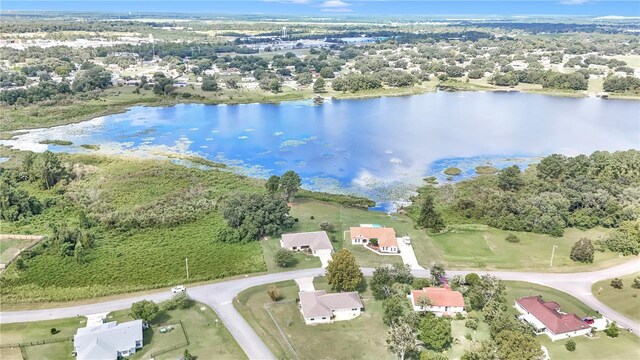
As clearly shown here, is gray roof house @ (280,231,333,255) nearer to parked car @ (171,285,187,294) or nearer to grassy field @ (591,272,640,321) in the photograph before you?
parked car @ (171,285,187,294)

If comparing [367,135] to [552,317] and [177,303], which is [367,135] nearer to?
[552,317]

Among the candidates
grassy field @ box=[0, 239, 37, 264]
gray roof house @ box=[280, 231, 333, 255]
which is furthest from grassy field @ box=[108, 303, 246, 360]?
grassy field @ box=[0, 239, 37, 264]

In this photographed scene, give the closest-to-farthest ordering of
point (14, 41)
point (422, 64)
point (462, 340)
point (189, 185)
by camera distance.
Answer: point (462, 340)
point (189, 185)
point (422, 64)
point (14, 41)

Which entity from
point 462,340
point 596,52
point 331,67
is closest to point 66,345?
point 462,340

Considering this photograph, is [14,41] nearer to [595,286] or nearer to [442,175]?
[442,175]

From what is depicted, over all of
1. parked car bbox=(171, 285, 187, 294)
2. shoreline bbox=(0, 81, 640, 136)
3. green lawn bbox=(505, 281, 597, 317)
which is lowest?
green lawn bbox=(505, 281, 597, 317)

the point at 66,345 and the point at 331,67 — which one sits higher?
the point at 331,67

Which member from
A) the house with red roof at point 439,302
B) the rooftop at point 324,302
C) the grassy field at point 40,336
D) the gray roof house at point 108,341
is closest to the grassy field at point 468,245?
the house with red roof at point 439,302
